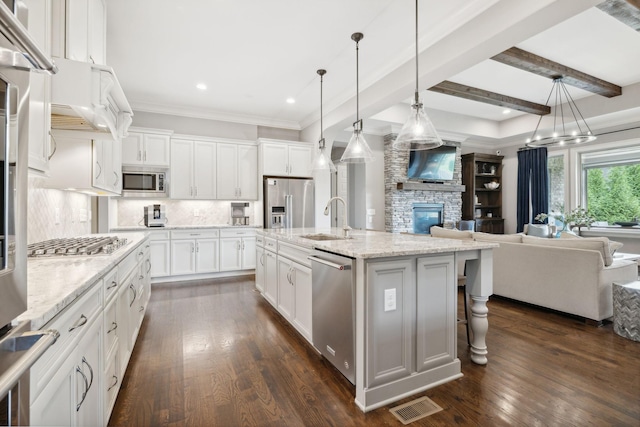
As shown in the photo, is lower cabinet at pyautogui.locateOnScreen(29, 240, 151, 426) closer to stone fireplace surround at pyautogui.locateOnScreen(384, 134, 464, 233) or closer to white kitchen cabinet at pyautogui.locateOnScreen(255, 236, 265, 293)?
white kitchen cabinet at pyautogui.locateOnScreen(255, 236, 265, 293)

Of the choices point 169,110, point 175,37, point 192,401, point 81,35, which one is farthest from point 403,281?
point 169,110

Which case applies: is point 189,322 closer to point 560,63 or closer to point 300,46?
point 300,46

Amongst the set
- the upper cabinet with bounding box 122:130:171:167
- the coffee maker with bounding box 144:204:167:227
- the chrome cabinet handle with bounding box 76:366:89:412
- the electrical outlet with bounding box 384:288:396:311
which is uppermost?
the upper cabinet with bounding box 122:130:171:167

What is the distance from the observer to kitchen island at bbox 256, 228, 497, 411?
1863 mm

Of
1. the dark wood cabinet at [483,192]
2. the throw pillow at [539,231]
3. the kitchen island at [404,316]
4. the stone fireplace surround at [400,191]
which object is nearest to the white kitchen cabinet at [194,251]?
the kitchen island at [404,316]

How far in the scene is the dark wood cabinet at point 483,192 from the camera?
24.8ft

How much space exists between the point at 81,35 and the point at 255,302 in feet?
10.2

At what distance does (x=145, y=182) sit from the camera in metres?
4.96

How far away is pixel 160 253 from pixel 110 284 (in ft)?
11.4

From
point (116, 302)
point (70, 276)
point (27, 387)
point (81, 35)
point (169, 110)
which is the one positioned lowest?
point (116, 302)

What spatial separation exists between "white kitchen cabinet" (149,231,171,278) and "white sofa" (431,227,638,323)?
177 inches

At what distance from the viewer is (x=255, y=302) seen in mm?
3947

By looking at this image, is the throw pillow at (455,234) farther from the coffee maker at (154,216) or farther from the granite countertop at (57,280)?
the coffee maker at (154,216)

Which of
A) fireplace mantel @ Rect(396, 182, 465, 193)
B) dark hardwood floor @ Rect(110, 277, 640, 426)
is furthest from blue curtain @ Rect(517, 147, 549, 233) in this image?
dark hardwood floor @ Rect(110, 277, 640, 426)
